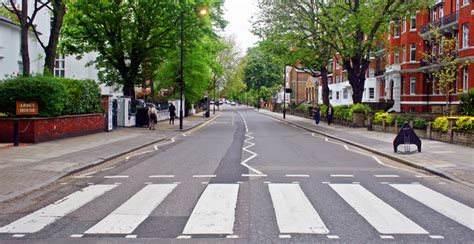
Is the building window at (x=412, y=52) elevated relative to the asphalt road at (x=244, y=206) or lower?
elevated

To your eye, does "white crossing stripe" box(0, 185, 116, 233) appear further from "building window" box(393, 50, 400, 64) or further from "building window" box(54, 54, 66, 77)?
"building window" box(54, 54, 66, 77)

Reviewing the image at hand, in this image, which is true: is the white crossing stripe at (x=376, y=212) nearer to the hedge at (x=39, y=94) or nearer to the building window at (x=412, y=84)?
the hedge at (x=39, y=94)

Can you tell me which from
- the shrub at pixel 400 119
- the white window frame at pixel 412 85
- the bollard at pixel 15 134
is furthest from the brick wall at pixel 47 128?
the white window frame at pixel 412 85

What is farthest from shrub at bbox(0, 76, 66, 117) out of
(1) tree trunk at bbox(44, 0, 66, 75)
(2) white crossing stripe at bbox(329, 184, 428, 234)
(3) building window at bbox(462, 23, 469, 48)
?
(3) building window at bbox(462, 23, 469, 48)

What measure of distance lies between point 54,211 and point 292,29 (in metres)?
31.1

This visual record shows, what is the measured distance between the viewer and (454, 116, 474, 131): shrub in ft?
61.5

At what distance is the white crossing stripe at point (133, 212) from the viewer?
6.44m

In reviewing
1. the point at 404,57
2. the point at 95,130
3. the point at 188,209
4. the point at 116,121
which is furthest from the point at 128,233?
the point at 404,57

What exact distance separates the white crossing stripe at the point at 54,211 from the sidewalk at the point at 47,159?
1.19 m

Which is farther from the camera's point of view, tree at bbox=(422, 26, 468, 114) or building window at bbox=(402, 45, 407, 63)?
building window at bbox=(402, 45, 407, 63)

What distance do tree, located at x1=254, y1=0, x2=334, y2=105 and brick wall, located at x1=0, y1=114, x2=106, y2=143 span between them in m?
18.5

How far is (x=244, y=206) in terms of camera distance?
25.7ft

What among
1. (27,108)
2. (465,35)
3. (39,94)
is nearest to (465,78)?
(465,35)

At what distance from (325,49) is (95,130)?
24254 millimetres
